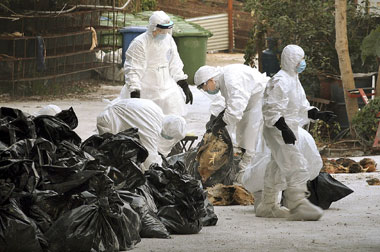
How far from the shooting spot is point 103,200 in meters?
6.10

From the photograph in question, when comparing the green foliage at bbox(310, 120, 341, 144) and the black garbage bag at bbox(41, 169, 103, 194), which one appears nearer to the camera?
the black garbage bag at bbox(41, 169, 103, 194)

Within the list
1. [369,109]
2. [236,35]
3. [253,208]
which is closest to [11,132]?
[253,208]

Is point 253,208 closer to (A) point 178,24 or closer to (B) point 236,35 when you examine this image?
(A) point 178,24

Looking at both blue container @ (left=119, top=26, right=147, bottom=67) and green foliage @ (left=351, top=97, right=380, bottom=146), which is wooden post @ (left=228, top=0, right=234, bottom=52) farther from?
green foliage @ (left=351, top=97, right=380, bottom=146)

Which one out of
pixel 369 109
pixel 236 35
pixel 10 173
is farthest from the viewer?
pixel 236 35

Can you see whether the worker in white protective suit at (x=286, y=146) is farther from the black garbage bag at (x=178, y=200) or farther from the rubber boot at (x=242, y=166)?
the rubber boot at (x=242, y=166)

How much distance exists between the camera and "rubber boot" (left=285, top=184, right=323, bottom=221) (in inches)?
314

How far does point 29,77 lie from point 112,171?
37.4 feet

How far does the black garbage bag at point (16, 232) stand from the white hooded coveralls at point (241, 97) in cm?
392

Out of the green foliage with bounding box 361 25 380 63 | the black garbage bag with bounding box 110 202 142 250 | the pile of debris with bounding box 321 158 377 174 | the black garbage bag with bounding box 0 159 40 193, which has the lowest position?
the pile of debris with bounding box 321 158 377 174

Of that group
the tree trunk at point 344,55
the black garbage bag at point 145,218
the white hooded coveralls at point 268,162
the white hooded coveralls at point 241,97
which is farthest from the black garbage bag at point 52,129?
the tree trunk at point 344,55

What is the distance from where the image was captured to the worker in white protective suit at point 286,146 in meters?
7.98

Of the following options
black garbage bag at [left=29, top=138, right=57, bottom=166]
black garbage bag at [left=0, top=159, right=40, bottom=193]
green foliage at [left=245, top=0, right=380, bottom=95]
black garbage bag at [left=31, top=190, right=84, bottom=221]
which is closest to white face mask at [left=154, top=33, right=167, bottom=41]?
green foliage at [left=245, top=0, right=380, bottom=95]

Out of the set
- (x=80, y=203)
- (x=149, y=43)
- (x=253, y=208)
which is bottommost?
(x=253, y=208)
